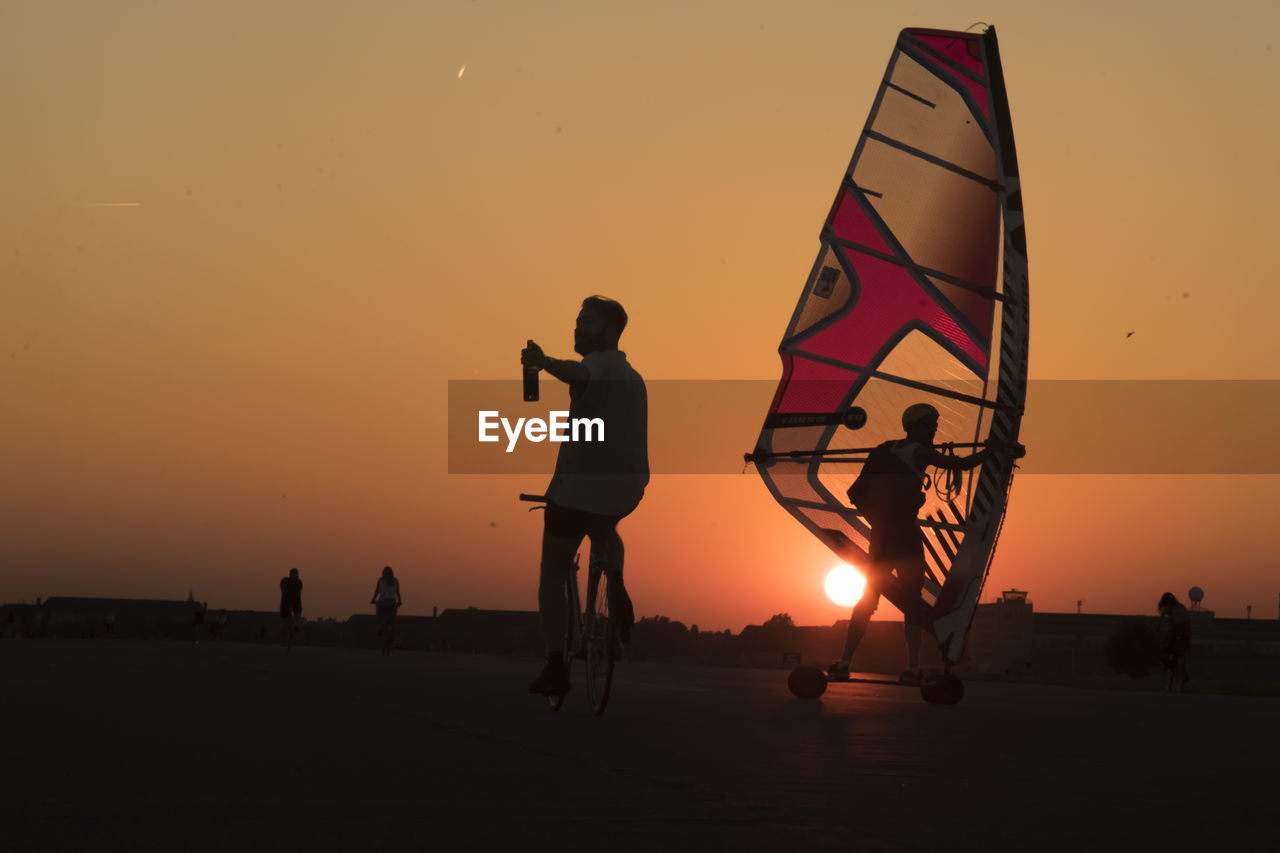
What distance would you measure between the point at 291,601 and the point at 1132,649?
3761 inches

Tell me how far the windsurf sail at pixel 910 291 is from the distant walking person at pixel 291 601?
14.7 m

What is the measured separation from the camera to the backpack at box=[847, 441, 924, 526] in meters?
12.2

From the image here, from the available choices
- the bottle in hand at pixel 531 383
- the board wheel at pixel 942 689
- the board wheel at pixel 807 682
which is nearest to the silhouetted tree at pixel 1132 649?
the board wheel at pixel 807 682

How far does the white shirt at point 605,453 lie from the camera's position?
9625 mm

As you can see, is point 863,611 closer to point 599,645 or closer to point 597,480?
point 599,645

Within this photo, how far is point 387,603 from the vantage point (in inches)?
1195

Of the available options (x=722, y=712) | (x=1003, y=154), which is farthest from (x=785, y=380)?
(x=722, y=712)

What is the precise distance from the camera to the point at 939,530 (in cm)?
1557

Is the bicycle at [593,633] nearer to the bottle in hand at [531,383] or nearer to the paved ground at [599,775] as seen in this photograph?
the paved ground at [599,775]

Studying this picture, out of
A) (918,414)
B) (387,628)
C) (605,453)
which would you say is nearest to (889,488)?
(918,414)

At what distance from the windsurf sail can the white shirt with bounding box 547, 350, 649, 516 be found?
7.00 metres

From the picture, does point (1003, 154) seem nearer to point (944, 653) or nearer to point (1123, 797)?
point (944, 653)

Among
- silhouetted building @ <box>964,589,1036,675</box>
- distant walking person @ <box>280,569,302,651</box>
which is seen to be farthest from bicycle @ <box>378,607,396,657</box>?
silhouetted building @ <box>964,589,1036,675</box>

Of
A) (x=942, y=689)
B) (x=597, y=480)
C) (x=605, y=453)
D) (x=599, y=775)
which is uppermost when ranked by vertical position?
(x=605, y=453)
